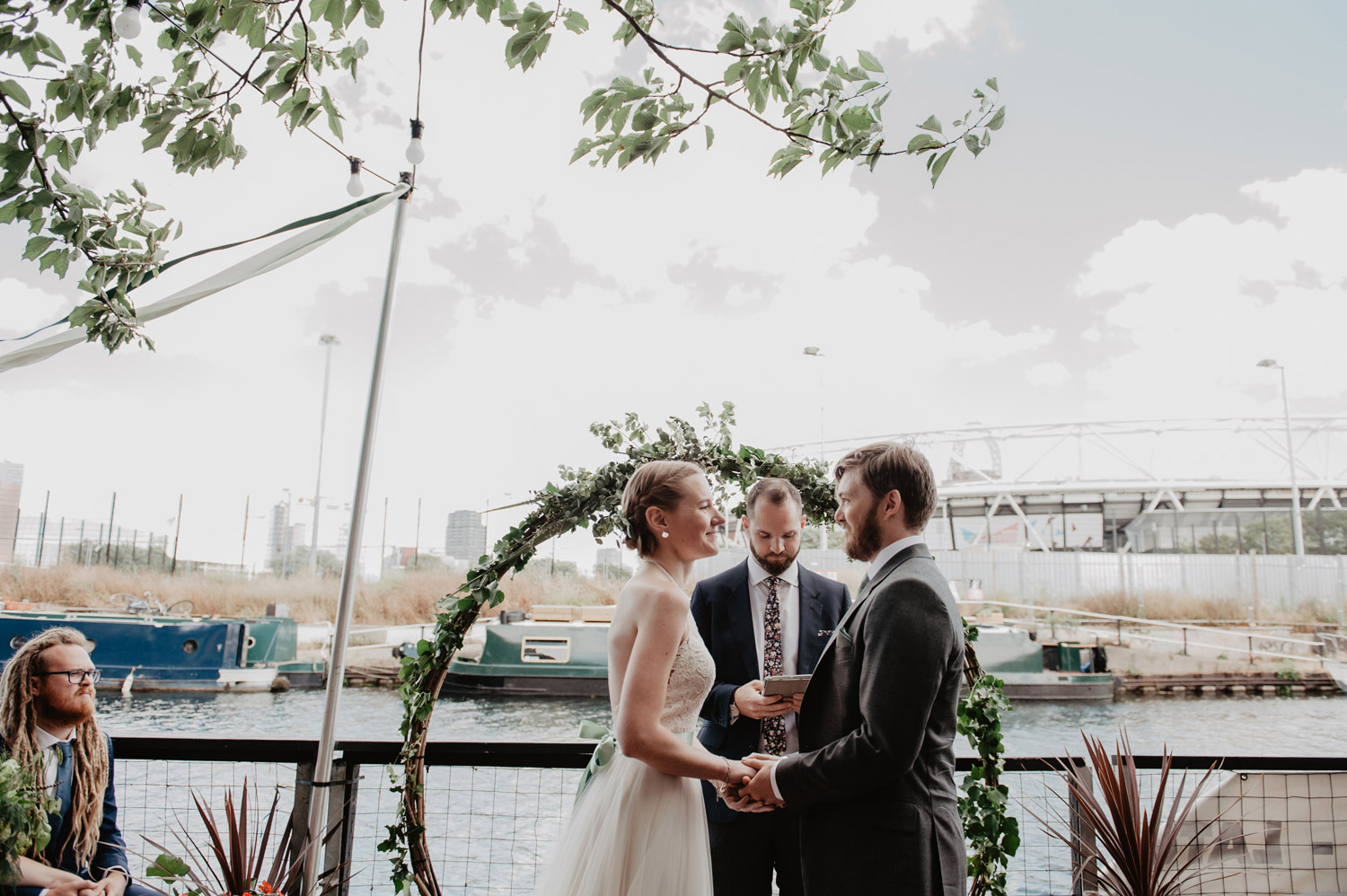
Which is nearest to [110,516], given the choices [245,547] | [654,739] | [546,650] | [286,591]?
[245,547]

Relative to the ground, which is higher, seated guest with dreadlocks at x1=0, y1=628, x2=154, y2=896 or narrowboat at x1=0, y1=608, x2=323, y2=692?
seated guest with dreadlocks at x1=0, y1=628, x2=154, y2=896

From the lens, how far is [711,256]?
43625 millimetres

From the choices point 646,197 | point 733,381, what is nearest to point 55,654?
point 733,381

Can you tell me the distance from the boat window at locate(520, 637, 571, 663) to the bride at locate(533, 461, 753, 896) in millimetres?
11605

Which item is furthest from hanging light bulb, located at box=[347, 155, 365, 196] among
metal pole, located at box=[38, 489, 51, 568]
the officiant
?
metal pole, located at box=[38, 489, 51, 568]

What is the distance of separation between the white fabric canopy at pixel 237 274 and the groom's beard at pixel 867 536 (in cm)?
193

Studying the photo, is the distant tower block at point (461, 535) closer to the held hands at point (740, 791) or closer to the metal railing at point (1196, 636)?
the metal railing at point (1196, 636)

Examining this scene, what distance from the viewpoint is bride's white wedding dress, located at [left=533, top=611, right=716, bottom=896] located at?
1722mm

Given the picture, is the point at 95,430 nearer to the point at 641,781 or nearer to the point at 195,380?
the point at 195,380

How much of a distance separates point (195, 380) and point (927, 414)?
104 ft

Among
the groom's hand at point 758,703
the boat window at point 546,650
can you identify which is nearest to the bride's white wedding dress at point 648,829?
the groom's hand at point 758,703

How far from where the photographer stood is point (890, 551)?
166cm

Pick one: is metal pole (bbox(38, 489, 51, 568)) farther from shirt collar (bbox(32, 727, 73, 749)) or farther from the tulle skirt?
the tulle skirt

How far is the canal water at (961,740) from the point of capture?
12477 millimetres
